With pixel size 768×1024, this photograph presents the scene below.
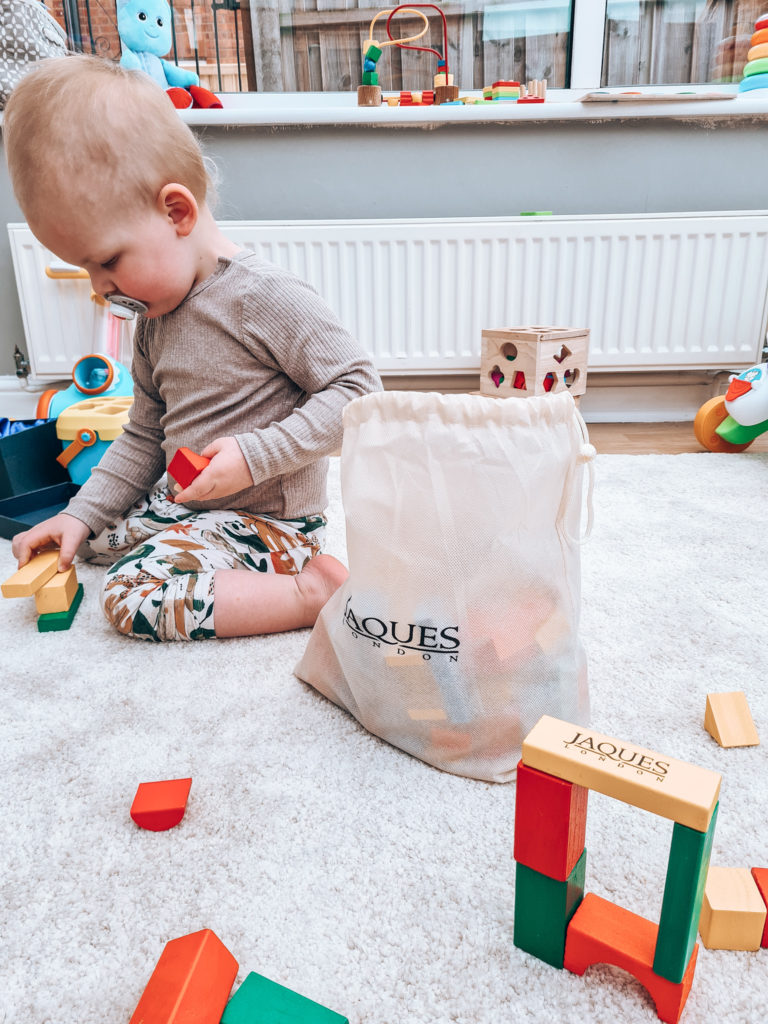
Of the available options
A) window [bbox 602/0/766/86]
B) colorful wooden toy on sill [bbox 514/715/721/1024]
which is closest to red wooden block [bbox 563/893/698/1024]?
colorful wooden toy on sill [bbox 514/715/721/1024]

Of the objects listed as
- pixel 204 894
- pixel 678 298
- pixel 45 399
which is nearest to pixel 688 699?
pixel 204 894

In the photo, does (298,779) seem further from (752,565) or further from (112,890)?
(752,565)

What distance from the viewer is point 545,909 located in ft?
1.37

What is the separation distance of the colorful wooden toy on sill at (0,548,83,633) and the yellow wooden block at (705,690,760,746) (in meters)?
0.71

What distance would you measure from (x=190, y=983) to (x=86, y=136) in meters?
0.70

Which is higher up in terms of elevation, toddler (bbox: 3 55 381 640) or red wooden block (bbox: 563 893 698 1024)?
toddler (bbox: 3 55 381 640)

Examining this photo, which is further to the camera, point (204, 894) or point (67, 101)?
point (67, 101)

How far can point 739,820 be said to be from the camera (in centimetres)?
54

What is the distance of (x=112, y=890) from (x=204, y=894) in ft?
0.21

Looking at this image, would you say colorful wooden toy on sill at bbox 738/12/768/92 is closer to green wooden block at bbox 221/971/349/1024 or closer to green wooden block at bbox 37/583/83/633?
green wooden block at bbox 37/583/83/633

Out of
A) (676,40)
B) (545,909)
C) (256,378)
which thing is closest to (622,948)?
(545,909)

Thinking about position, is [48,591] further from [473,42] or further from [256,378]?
[473,42]

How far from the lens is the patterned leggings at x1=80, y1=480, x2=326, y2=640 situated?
31.9 inches

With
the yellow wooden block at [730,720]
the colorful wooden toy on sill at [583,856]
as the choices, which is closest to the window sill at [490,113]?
the yellow wooden block at [730,720]
